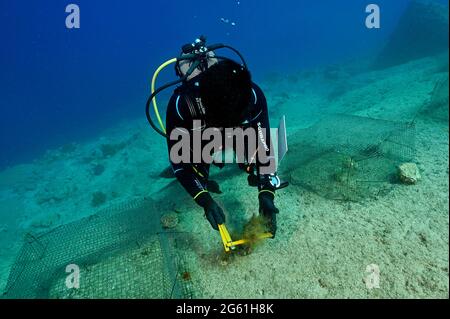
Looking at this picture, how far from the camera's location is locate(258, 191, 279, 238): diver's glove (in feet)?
10.4

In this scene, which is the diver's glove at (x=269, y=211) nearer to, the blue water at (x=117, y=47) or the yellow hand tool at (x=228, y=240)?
the yellow hand tool at (x=228, y=240)

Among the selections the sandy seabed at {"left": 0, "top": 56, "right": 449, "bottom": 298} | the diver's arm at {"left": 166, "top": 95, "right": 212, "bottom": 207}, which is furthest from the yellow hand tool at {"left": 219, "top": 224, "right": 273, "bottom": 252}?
the diver's arm at {"left": 166, "top": 95, "right": 212, "bottom": 207}

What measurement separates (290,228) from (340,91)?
14.5 m

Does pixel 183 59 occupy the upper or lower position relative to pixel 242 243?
upper

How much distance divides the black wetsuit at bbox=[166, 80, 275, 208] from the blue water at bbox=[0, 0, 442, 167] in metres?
21.4

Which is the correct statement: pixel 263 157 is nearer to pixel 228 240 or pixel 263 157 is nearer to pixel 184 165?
pixel 184 165

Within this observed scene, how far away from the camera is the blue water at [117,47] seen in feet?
99.0

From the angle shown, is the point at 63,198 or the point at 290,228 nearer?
the point at 290,228

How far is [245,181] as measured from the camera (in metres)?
4.80

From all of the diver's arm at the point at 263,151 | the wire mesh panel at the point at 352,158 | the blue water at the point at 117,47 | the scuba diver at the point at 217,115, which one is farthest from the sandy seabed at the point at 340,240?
the blue water at the point at 117,47
